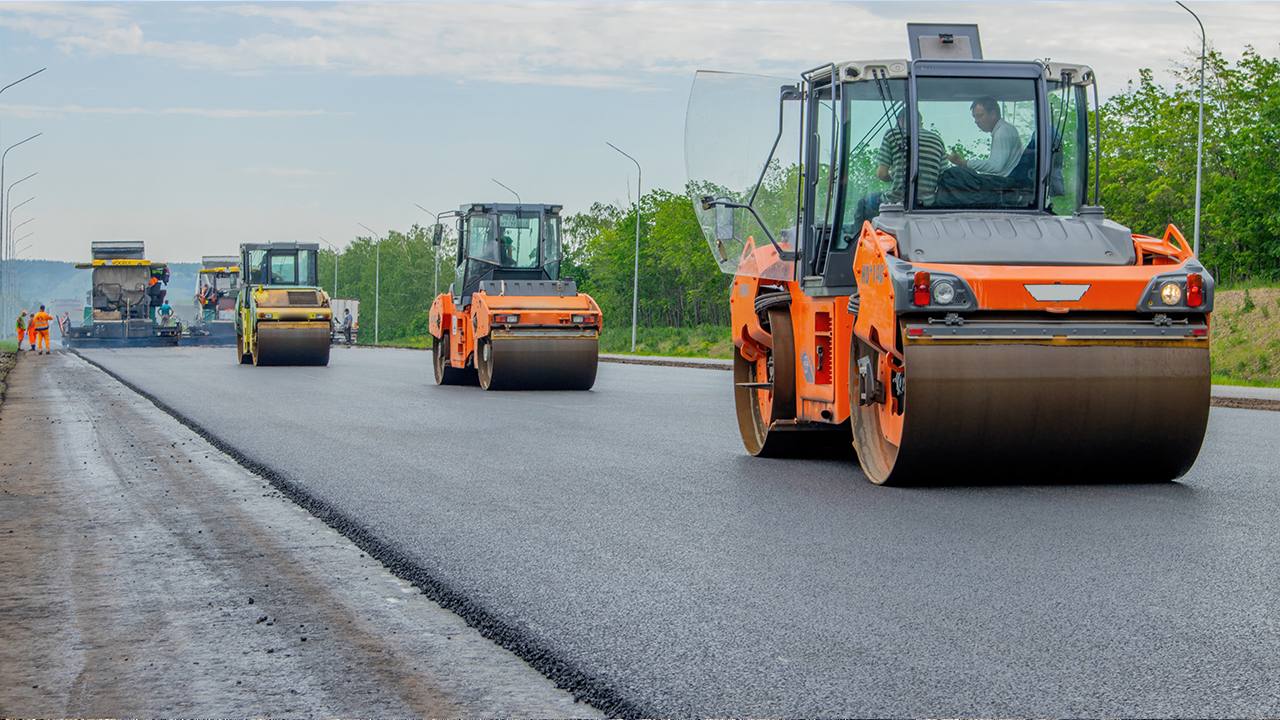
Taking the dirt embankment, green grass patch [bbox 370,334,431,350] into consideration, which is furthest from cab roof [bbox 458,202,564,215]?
green grass patch [bbox 370,334,431,350]

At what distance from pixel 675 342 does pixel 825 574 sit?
58.0m

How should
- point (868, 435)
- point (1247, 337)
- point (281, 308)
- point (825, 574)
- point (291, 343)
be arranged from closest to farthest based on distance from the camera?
1. point (825, 574)
2. point (868, 435)
3. point (291, 343)
4. point (1247, 337)
5. point (281, 308)

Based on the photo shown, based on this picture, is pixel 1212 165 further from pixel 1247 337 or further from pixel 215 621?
pixel 215 621

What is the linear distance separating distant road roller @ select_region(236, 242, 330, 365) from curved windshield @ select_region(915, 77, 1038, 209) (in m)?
Answer: 24.5

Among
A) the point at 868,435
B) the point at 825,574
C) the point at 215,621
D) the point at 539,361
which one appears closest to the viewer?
the point at 215,621

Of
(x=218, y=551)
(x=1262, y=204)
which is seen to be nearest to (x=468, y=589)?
(x=218, y=551)

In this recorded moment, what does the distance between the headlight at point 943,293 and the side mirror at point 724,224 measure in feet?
10.9

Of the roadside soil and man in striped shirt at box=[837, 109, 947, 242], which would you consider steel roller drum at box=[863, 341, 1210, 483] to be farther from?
the roadside soil

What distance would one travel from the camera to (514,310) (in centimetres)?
2242

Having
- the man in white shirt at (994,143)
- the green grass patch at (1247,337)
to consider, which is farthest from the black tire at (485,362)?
the green grass patch at (1247,337)

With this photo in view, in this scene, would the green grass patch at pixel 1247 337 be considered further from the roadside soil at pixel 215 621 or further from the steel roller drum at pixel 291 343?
the roadside soil at pixel 215 621

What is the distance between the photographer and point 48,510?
9.16 meters

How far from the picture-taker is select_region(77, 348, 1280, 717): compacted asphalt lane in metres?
4.68

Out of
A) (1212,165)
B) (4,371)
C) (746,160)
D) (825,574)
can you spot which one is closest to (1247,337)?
(1212,165)
